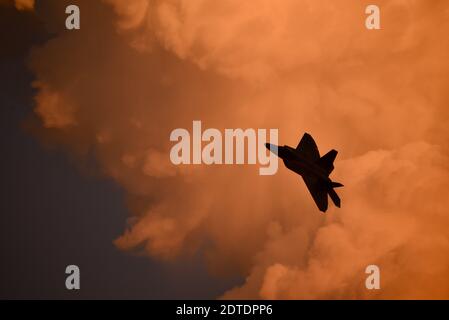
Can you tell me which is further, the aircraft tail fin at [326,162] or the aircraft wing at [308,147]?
the aircraft wing at [308,147]

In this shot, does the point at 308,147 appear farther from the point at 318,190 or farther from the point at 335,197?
the point at 335,197

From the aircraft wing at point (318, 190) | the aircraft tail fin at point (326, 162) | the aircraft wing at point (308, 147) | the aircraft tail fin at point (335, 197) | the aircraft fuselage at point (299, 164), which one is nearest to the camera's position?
the aircraft fuselage at point (299, 164)

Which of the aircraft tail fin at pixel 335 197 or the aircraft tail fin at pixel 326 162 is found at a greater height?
the aircraft tail fin at pixel 326 162

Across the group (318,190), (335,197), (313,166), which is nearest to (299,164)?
(313,166)

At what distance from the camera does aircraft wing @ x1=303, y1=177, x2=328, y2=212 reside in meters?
51.1

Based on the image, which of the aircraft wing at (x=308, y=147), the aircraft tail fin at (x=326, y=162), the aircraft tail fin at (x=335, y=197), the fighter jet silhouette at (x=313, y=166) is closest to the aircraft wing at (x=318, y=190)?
the fighter jet silhouette at (x=313, y=166)

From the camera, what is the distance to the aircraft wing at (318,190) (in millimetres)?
51094

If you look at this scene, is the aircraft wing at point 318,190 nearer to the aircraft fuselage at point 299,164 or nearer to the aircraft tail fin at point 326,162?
the aircraft fuselage at point 299,164

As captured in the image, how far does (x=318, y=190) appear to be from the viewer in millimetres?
51656

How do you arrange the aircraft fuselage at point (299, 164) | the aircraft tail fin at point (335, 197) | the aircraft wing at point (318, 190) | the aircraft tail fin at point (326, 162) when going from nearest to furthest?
the aircraft fuselage at point (299, 164) → the aircraft tail fin at point (335, 197) → the aircraft tail fin at point (326, 162) → the aircraft wing at point (318, 190)
